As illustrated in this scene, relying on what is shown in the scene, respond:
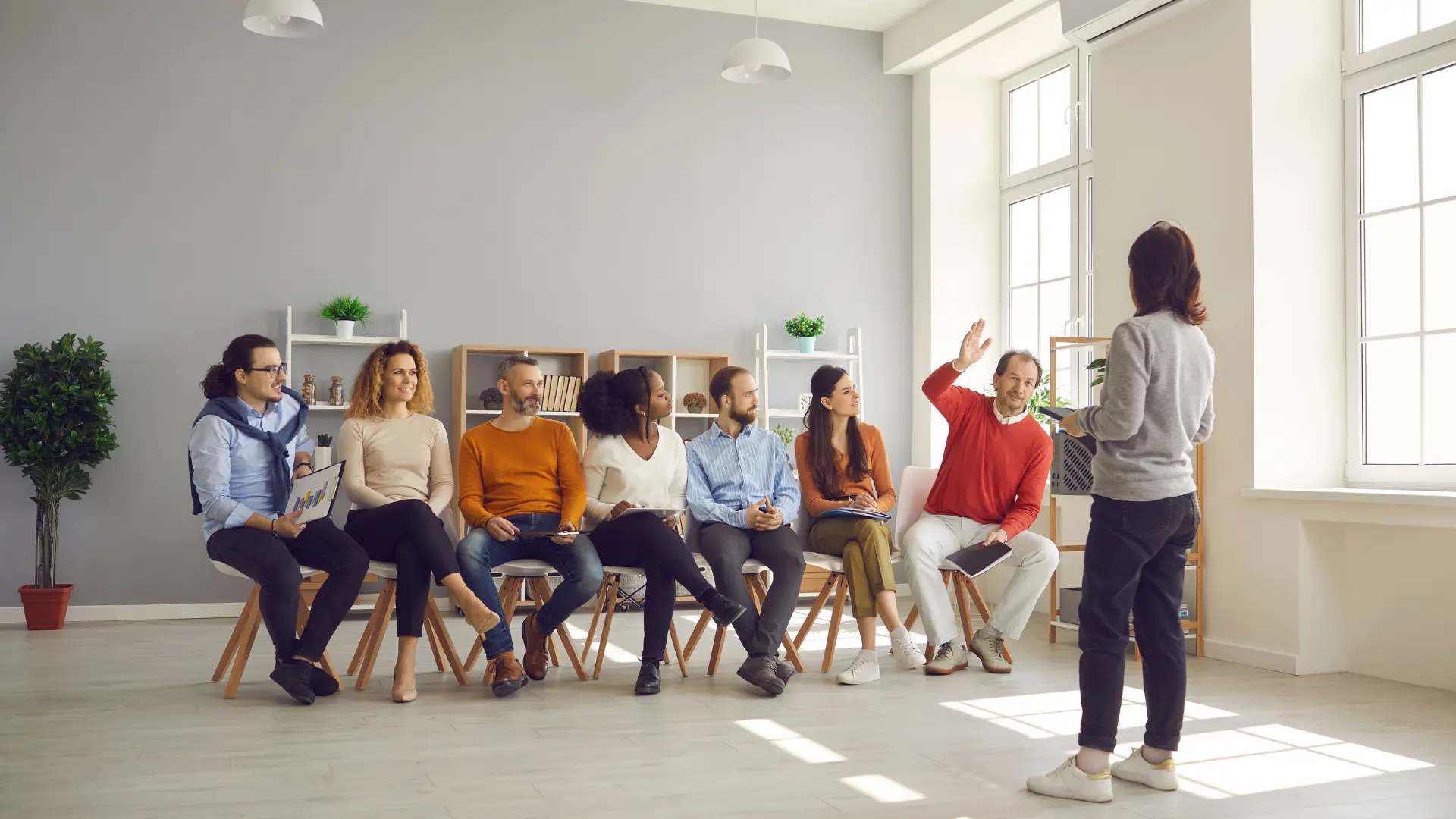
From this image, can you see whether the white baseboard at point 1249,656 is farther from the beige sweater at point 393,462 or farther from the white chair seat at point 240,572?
the white chair seat at point 240,572

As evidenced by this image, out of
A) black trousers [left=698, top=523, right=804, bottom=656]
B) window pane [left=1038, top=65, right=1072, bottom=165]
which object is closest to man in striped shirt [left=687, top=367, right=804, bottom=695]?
black trousers [left=698, top=523, right=804, bottom=656]

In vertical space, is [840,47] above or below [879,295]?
above

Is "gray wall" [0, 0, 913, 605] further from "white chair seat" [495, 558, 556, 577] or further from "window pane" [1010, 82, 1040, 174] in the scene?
"white chair seat" [495, 558, 556, 577]

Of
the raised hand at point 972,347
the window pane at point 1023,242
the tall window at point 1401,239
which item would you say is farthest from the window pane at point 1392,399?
the window pane at point 1023,242

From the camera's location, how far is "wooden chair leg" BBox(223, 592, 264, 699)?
4047mm

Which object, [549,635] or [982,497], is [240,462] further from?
Result: [982,497]

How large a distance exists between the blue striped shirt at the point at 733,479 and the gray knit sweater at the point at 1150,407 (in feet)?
6.09

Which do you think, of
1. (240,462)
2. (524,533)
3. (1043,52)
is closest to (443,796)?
(524,533)

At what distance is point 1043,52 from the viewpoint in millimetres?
7059

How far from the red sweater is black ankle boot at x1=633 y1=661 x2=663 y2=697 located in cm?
133

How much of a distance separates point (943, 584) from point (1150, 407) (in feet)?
6.18

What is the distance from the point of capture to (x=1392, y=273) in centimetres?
479

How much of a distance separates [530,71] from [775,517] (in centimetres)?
364

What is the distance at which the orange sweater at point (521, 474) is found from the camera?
4332 millimetres
